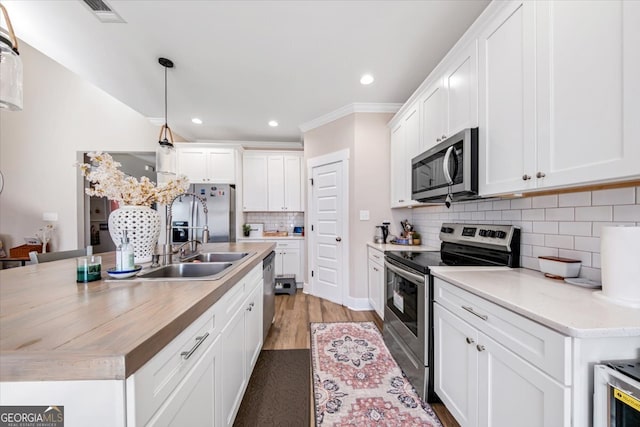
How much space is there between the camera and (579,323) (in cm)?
73

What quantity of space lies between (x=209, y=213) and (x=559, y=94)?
161 inches

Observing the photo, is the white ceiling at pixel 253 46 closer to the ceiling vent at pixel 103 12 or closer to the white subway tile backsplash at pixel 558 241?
the ceiling vent at pixel 103 12

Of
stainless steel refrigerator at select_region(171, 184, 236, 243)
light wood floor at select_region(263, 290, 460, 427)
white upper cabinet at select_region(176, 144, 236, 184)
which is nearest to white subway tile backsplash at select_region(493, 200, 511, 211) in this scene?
light wood floor at select_region(263, 290, 460, 427)

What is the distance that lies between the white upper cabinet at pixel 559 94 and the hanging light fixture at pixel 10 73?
7.78ft

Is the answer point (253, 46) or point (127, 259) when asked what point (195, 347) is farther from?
point (253, 46)

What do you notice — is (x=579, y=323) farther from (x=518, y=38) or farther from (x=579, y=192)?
(x=518, y=38)

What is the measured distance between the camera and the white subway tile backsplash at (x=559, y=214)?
1.29 metres

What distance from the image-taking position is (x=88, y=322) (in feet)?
2.15

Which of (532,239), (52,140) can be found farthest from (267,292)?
(52,140)

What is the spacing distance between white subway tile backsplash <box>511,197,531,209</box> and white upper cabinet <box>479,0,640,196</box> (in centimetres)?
30

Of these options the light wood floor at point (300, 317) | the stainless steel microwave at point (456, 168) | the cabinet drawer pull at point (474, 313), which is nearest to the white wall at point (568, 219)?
the stainless steel microwave at point (456, 168)

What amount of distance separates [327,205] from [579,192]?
265 cm

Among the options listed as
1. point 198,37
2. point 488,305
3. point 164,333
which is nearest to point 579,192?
point 488,305

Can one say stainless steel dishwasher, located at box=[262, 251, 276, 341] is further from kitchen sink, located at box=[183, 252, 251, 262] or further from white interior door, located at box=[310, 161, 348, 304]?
white interior door, located at box=[310, 161, 348, 304]
